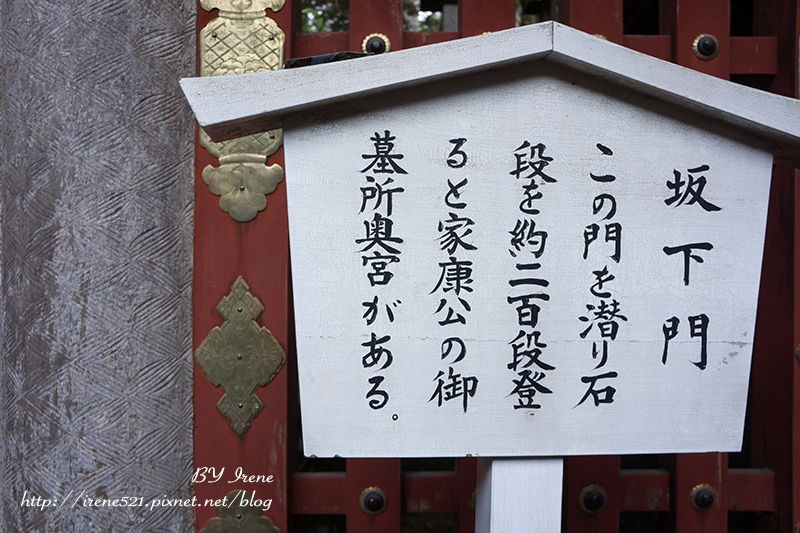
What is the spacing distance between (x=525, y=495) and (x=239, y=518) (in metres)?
1.24

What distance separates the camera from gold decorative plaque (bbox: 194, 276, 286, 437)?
102 inches

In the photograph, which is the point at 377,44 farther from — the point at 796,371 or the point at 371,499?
the point at 796,371

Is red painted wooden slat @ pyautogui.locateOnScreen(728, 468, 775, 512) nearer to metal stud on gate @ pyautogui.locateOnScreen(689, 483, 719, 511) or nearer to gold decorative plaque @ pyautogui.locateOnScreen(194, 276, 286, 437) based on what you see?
metal stud on gate @ pyautogui.locateOnScreen(689, 483, 719, 511)

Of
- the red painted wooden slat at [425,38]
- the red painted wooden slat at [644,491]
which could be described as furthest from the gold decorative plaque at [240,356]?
the red painted wooden slat at [644,491]

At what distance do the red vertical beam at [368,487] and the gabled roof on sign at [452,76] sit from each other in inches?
56.6

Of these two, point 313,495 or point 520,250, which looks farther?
point 313,495

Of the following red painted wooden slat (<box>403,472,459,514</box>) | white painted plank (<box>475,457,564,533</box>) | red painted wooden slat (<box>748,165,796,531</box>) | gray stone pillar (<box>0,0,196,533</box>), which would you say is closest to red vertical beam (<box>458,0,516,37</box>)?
gray stone pillar (<box>0,0,196,533</box>)

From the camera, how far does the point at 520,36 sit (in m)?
1.73

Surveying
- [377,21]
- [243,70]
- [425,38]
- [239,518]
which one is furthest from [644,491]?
[243,70]

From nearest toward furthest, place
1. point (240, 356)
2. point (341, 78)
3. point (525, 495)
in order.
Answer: point (341, 78) → point (525, 495) → point (240, 356)

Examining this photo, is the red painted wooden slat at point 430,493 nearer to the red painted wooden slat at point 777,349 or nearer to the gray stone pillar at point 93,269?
the gray stone pillar at point 93,269

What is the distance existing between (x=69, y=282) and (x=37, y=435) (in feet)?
1.92

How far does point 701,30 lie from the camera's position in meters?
2.62

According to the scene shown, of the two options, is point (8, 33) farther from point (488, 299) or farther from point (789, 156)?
point (789, 156)
